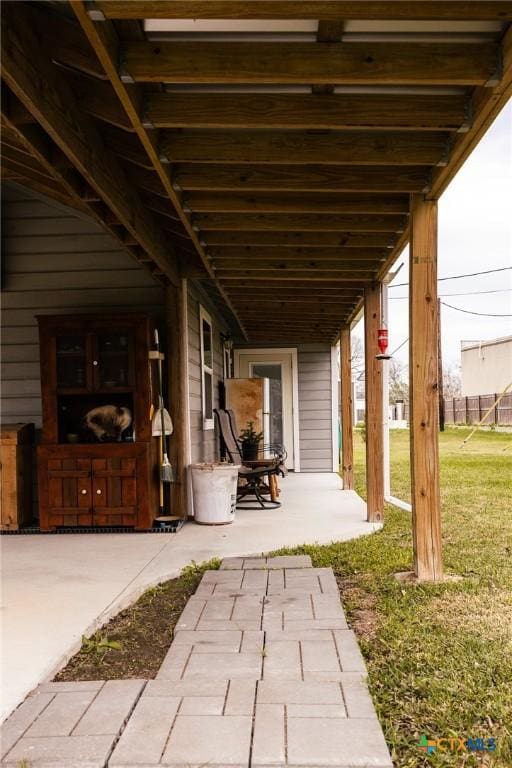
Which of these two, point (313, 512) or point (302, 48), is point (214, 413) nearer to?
point (313, 512)

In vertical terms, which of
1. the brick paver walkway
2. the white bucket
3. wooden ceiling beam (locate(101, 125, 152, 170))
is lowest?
the brick paver walkway

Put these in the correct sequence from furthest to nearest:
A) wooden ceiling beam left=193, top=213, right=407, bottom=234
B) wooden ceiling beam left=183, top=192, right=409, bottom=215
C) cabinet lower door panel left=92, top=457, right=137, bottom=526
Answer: cabinet lower door panel left=92, top=457, right=137, bottom=526
wooden ceiling beam left=193, top=213, right=407, bottom=234
wooden ceiling beam left=183, top=192, right=409, bottom=215

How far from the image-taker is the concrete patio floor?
2.84 meters

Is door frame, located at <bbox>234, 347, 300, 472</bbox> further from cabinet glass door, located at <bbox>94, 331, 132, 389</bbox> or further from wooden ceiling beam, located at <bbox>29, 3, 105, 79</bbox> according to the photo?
wooden ceiling beam, located at <bbox>29, 3, 105, 79</bbox>

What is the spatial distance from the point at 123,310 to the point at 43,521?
188 cm

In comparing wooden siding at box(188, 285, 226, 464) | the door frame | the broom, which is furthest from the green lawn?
the door frame

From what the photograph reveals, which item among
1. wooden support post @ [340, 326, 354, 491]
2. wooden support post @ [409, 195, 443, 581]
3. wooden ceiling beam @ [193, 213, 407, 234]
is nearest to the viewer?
wooden support post @ [409, 195, 443, 581]

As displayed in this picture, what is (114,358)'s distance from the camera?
5.62 meters

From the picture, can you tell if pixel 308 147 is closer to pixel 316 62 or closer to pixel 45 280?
pixel 316 62

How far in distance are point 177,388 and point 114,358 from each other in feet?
2.06

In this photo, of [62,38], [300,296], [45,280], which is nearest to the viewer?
[62,38]

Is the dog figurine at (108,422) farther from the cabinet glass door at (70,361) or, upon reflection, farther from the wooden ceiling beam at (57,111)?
the wooden ceiling beam at (57,111)

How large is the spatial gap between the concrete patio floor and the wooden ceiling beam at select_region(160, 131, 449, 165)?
227 centimetres

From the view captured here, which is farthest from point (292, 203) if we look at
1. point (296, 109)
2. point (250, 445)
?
point (250, 445)
